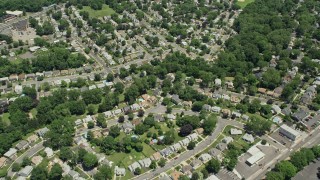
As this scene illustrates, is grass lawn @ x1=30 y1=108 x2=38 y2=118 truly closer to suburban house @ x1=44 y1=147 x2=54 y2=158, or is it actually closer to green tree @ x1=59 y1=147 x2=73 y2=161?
suburban house @ x1=44 y1=147 x2=54 y2=158

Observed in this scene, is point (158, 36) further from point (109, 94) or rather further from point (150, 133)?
point (150, 133)

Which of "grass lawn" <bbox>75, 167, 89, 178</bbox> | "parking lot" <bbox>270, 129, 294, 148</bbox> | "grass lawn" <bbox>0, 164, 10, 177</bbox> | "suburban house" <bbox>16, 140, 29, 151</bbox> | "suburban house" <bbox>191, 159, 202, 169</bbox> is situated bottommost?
"grass lawn" <bbox>0, 164, 10, 177</bbox>

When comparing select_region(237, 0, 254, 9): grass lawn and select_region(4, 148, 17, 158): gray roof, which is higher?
select_region(237, 0, 254, 9): grass lawn

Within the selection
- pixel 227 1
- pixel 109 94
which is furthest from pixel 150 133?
pixel 227 1

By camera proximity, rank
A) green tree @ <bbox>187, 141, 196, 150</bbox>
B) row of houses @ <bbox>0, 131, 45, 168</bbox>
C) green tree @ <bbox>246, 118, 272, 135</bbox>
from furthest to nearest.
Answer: green tree @ <bbox>246, 118, 272, 135</bbox>, green tree @ <bbox>187, 141, 196, 150</bbox>, row of houses @ <bbox>0, 131, 45, 168</bbox>

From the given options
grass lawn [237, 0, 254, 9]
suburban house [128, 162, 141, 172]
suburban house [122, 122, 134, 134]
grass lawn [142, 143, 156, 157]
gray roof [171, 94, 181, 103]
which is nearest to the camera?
suburban house [128, 162, 141, 172]

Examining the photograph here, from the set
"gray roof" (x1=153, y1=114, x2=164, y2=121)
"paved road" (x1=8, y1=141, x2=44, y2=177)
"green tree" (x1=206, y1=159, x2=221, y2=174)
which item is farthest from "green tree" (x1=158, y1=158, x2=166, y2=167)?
"paved road" (x1=8, y1=141, x2=44, y2=177)

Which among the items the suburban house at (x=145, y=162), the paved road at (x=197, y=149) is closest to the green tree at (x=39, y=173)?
the paved road at (x=197, y=149)
